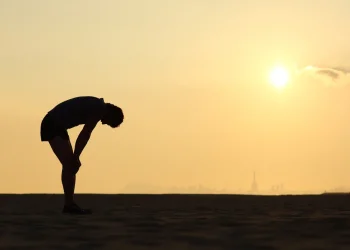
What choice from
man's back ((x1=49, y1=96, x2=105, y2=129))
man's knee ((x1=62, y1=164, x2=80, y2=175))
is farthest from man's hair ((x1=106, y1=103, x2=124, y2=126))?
man's knee ((x1=62, y1=164, x2=80, y2=175))

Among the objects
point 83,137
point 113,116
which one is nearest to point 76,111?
point 83,137

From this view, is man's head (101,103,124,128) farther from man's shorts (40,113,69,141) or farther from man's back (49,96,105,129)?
man's shorts (40,113,69,141)

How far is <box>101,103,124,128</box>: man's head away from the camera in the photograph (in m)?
7.67

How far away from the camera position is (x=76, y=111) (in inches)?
305

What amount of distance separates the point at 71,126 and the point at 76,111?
18 centimetres
